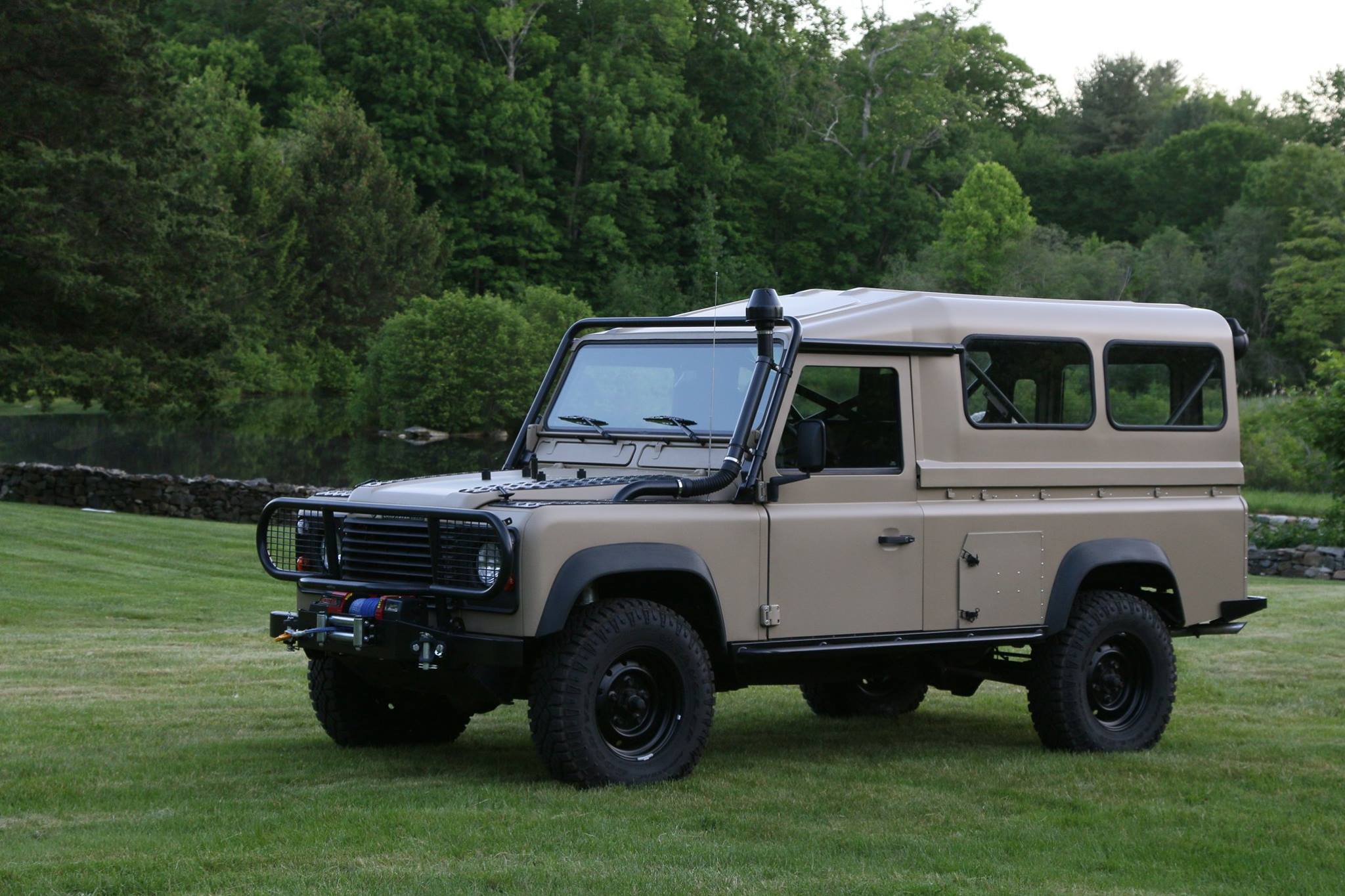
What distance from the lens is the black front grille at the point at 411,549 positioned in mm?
7312

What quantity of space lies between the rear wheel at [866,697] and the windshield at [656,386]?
2519mm

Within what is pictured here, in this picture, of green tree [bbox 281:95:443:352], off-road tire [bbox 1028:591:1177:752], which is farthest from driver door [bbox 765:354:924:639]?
green tree [bbox 281:95:443:352]

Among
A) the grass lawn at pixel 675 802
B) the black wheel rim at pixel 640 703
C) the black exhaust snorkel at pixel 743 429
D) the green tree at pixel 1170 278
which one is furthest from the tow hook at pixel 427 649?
the green tree at pixel 1170 278

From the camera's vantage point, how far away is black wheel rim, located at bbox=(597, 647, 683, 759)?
7559 millimetres

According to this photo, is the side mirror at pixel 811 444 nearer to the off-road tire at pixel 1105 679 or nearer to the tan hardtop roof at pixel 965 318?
the tan hardtop roof at pixel 965 318

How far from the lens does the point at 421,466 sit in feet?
157

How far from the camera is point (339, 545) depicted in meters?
8.07

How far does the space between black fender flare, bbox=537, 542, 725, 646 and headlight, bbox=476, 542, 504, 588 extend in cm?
28

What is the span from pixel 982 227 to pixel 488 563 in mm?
64345

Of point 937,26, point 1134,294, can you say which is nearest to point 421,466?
point 1134,294

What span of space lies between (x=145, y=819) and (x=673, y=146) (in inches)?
3119

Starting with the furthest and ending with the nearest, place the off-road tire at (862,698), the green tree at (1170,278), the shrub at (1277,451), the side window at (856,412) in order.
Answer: the green tree at (1170,278) → the shrub at (1277,451) → the off-road tire at (862,698) → the side window at (856,412)

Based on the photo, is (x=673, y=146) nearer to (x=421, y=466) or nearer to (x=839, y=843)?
(x=421, y=466)

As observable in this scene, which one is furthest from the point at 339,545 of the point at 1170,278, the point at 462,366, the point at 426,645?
the point at 1170,278
